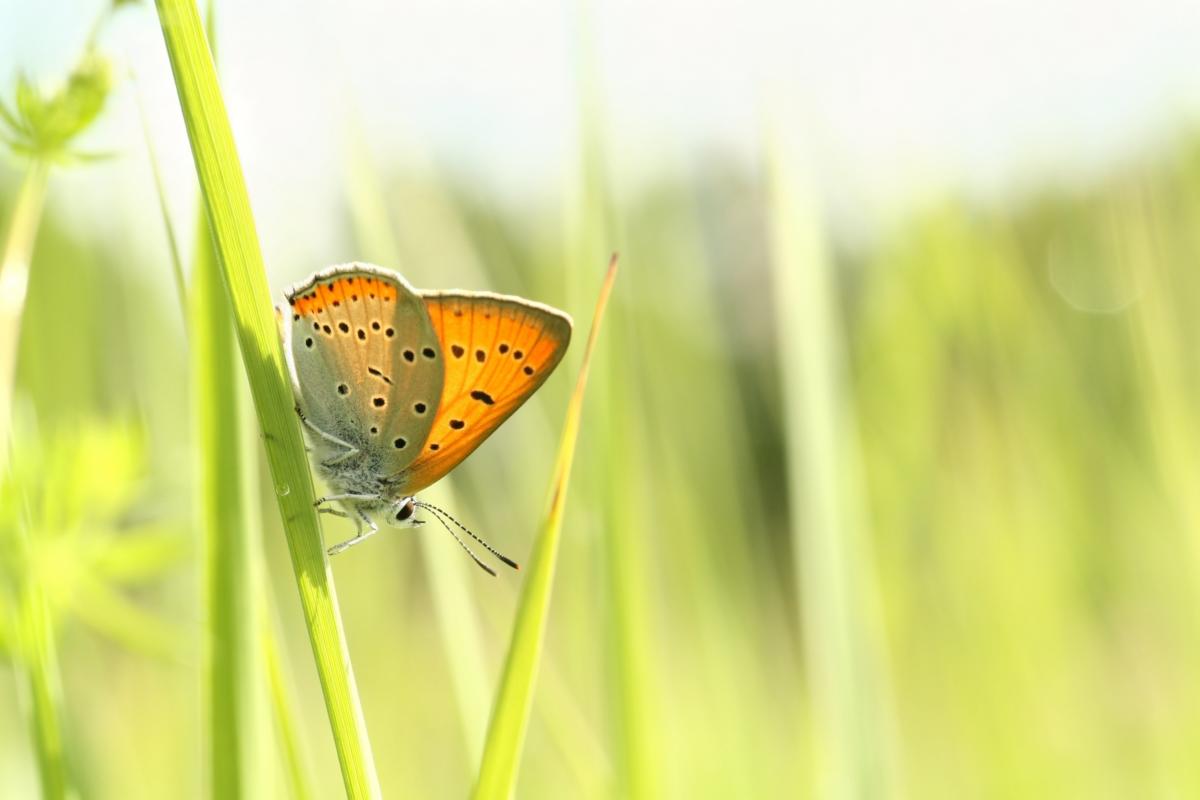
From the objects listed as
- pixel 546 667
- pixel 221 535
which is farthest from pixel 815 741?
pixel 221 535

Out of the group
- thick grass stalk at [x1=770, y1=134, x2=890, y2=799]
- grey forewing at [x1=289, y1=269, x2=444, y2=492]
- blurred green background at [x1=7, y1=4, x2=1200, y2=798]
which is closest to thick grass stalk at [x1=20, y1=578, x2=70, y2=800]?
blurred green background at [x1=7, y1=4, x2=1200, y2=798]

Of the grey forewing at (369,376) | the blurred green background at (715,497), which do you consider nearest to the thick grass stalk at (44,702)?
the blurred green background at (715,497)

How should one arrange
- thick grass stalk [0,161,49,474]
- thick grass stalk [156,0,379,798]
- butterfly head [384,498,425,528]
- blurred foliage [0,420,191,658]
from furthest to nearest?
butterfly head [384,498,425,528]
blurred foliage [0,420,191,658]
thick grass stalk [0,161,49,474]
thick grass stalk [156,0,379,798]

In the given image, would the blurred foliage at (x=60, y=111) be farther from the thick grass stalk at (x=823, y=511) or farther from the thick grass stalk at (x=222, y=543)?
the thick grass stalk at (x=823, y=511)

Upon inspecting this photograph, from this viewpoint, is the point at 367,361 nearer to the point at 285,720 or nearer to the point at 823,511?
the point at 285,720

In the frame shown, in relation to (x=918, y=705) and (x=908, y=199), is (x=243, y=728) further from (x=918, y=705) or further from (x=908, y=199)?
(x=918, y=705)

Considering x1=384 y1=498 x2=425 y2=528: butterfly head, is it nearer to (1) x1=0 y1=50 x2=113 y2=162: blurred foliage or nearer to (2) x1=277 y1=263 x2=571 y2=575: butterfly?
(2) x1=277 y1=263 x2=571 y2=575: butterfly
